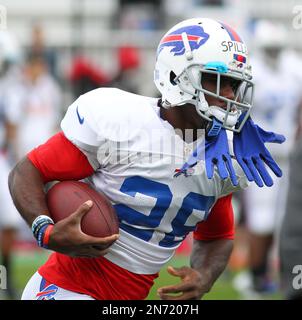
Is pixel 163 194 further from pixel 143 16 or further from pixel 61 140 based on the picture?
pixel 143 16

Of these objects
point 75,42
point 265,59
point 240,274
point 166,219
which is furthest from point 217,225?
point 75,42

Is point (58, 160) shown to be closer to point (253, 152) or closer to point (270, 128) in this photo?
point (253, 152)

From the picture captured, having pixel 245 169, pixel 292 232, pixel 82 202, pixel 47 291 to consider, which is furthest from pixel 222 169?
pixel 292 232

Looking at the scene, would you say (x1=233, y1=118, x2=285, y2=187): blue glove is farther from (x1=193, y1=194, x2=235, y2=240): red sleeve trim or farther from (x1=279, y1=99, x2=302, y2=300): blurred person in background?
(x1=279, y1=99, x2=302, y2=300): blurred person in background

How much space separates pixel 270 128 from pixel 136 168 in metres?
5.01

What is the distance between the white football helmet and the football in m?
0.48

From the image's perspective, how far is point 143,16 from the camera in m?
12.7

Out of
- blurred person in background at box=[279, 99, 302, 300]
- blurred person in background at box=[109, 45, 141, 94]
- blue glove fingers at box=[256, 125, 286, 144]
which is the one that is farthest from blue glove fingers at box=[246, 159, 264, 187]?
blurred person in background at box=[109, 45, 141, 94]

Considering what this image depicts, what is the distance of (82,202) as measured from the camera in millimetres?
3674

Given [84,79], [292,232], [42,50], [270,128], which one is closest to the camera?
[292,232]

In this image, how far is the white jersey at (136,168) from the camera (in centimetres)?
373

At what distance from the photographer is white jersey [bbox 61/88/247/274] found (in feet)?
12.2

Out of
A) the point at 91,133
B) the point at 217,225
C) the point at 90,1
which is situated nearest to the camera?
the point at 91,133
